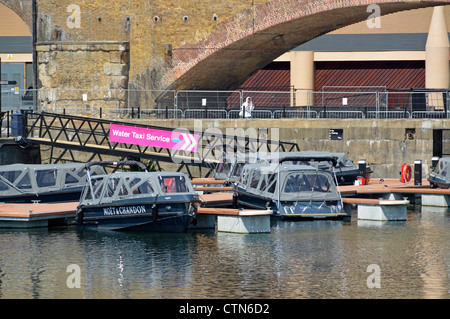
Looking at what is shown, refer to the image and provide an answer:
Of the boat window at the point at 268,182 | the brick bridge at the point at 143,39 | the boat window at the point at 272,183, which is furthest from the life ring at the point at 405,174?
the boat window at the point at 272,183

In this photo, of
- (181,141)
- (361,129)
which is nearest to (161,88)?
(181,141)

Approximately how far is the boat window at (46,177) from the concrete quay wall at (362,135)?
1016 centimetres

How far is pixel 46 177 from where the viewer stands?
33812mm

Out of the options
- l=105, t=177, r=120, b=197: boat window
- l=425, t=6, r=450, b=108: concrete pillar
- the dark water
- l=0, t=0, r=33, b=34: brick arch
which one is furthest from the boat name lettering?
l=425, t=6, r=450, b=108: concrete pillar

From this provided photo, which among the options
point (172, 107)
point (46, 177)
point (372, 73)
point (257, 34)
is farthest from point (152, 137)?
point (372, 73)

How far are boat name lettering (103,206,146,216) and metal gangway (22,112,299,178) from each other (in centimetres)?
1233

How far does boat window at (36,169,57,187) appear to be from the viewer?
111ft

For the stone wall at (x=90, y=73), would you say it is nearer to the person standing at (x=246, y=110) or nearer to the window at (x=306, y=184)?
the person standing at (x=246, y=110)

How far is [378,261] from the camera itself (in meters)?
23.2

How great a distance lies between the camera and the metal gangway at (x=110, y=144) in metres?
41.7

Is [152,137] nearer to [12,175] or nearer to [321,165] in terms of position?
[321,165]

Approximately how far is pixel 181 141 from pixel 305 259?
18884 mm

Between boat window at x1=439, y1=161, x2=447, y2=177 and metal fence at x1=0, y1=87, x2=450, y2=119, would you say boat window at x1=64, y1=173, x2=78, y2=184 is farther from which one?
boat window at x1=439, y1=161, x2=447, y2=177
